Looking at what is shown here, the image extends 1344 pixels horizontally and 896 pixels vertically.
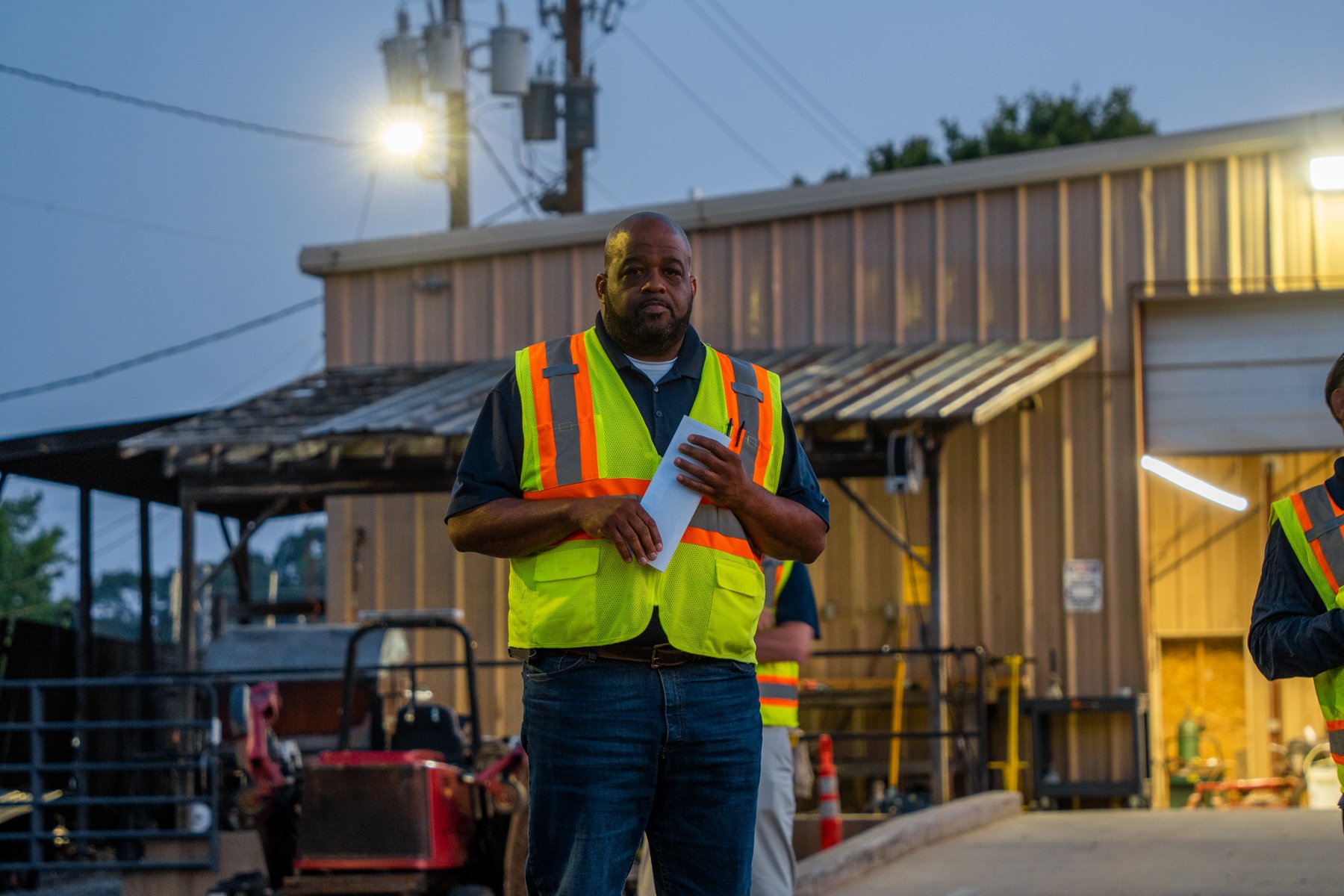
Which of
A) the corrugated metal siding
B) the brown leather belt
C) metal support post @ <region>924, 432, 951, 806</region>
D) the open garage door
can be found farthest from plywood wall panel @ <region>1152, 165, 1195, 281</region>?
the brown leather belt

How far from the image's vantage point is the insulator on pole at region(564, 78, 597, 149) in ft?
97.4

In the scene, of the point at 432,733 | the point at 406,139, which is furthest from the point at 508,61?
the point at 432,733

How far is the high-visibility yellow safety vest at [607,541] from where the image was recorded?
147 inches

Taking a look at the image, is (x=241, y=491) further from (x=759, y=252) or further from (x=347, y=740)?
(x=347, y=740)

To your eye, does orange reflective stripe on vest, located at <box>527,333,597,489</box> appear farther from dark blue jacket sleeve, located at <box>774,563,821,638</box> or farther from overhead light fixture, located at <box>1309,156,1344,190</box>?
overhead light fixture, located at <box>1309,156,1344,190</box>

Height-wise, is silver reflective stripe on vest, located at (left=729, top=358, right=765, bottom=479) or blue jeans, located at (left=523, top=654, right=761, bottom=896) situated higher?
silver reflective stripe on vest, located at (left=729, top=358, right=765, bottom=479)

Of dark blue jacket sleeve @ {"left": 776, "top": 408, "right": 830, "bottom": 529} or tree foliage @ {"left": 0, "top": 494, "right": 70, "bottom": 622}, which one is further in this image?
tree foliage @ {"left": 0, "top": 494, "right": 70, "bottom": 622}

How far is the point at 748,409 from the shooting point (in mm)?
4039

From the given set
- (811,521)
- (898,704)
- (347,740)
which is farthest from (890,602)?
(811,521)

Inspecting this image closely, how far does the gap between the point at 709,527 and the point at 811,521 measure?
271 mm

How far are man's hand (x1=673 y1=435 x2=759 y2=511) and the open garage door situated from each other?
1392 cm

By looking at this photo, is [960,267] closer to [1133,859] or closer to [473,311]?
[473,311]

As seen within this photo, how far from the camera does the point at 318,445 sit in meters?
16.6

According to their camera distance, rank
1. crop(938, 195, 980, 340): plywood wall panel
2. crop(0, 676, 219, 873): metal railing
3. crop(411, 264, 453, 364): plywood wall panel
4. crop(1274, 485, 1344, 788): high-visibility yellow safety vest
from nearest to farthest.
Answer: crop(1274, 485, 1344, 788): high-visibility yellow safety vest
crop(0, 676, 219, 873): metal railing
crop(938, 195, 980, 340): plywood wall panel
crop(411, 264, 453, 364): plywood wall panel
